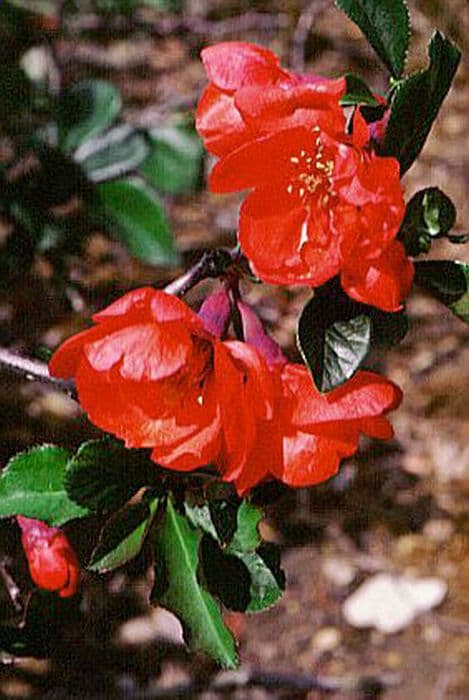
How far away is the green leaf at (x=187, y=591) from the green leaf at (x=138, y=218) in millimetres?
811

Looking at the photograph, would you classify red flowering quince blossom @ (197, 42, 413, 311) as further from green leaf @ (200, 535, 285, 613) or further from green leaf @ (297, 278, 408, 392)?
green leaf @ (200, 535, 285, 613)

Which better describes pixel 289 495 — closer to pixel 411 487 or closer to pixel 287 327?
pixel 411 487

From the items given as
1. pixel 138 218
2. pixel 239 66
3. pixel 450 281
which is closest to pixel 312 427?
pixel 450 281

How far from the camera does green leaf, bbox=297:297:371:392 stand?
103 cm

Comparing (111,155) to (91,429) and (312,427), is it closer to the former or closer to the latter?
(91,429)

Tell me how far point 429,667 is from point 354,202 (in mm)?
1413

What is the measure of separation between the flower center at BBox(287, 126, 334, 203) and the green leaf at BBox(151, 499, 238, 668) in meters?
0.37

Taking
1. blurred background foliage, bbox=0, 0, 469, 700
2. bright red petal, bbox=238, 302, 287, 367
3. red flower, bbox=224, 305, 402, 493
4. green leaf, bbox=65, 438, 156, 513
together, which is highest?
bright red petal, bbox=238, 302, 287, 367

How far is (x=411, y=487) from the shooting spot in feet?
8.06

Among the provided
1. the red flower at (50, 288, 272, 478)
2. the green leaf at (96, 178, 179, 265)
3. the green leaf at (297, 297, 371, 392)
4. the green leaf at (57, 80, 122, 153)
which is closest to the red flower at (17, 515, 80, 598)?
the red flower at (50, 288, 272, 478)

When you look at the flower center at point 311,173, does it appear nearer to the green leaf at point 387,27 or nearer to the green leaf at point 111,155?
the green leaf at point 387,27

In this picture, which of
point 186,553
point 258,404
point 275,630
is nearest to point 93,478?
point 186,553

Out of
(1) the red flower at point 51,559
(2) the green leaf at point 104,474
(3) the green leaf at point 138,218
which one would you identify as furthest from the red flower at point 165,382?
(3) the green leaf at point 138,218

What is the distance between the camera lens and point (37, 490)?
Result: 1.25 m
